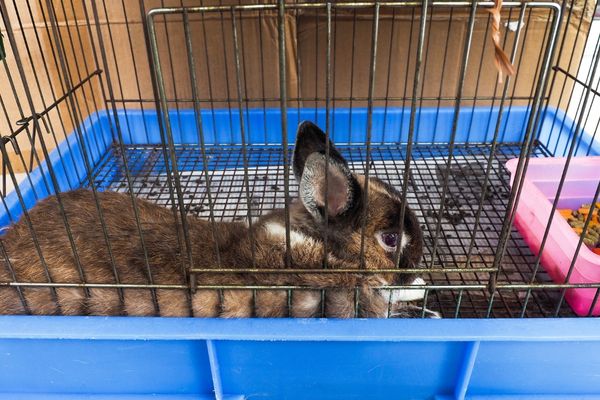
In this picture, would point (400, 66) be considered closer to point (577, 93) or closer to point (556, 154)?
point (556, 154)

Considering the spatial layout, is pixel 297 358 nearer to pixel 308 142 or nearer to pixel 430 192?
pixel 308 142

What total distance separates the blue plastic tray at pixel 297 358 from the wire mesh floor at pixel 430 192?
0.36 meters

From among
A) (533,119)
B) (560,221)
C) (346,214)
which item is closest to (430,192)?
(560,221)

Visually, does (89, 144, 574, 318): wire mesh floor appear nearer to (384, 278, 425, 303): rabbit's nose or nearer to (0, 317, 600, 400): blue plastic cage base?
(384, 278, 425, 303): rabbit's nose

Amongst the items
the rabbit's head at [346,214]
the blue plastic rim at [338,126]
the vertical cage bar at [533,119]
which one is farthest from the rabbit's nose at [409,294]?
the blue plastic rim at [338,126]

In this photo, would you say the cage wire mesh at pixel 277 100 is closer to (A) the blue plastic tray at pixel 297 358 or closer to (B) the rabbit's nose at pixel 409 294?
(B) the rabbit's nose at pixel 409 294

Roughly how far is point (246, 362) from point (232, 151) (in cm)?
173

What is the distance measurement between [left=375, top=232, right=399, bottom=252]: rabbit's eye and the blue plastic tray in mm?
288

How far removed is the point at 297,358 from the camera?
4.29 feet

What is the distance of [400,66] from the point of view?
9.88ft

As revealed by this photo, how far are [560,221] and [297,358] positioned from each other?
1130 mm

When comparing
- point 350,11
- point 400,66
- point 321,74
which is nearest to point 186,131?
point 321,74

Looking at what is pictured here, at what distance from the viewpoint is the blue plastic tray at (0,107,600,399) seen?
48.5 inches

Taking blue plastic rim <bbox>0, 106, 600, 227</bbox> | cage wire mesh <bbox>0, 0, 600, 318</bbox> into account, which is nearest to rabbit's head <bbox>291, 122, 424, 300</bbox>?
cage wire mesh <bbox>0, 0, 600, 318</bbox>
